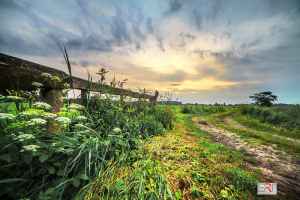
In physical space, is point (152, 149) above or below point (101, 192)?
above

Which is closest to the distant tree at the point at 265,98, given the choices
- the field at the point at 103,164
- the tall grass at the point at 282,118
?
the tall grass at the point at 282,118

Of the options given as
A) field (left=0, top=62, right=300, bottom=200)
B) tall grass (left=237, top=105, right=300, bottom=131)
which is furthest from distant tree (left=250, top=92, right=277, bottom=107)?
field (left=0, top=62, right=300, bottom=200)

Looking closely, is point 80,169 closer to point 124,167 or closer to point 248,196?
point 124,167

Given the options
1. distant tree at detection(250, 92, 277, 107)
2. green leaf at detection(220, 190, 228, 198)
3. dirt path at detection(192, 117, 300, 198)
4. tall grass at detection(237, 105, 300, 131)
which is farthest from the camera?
distant tree at detection(250, 92, 277, 107)

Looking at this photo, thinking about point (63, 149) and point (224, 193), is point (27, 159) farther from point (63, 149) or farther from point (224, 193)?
point (224, 193)

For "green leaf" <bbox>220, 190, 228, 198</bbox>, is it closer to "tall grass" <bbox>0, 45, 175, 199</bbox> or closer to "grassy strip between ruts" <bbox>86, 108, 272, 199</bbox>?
"grassy strip between ruts" <bbox>86, 108, 272, 199</bbox>

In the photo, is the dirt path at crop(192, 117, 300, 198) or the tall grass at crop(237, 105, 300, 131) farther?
the tall grass at crop(237, 105, 300, 131)

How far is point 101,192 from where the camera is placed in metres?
1.55

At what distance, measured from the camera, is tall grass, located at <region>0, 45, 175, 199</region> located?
49.4 inches

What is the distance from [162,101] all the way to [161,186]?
15.0 ft

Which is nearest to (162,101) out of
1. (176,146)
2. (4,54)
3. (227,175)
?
(176,146)

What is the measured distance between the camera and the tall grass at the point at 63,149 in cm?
125

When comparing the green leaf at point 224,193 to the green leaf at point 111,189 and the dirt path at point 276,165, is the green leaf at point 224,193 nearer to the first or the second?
the dirt path at point 276,165

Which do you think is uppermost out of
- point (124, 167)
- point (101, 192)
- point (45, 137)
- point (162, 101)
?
point (162, 101)
